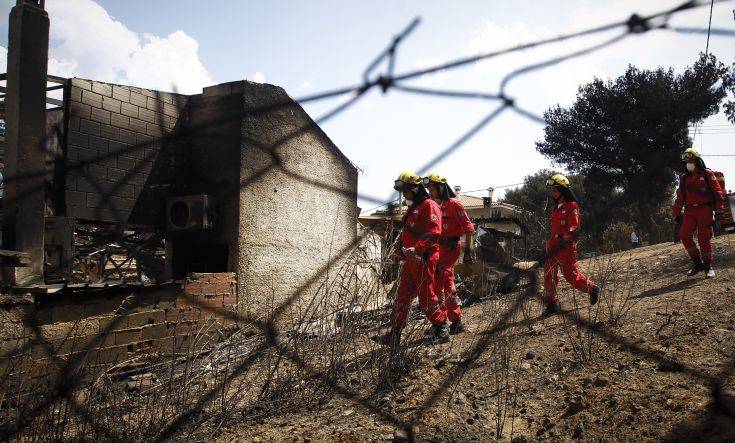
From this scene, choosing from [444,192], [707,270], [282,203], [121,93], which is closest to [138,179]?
[121,93]

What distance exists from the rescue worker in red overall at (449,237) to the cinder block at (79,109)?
3570 millimetres

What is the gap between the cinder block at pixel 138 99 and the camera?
5965 mm

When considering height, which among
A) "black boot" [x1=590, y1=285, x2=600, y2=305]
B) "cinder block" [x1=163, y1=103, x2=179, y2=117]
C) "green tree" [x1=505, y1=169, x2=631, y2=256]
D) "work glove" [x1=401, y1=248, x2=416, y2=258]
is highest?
"cinder block" [x1=163, y1=103, x2=179, y2=117]

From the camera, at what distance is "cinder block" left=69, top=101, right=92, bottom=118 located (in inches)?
210

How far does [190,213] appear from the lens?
5.92 m

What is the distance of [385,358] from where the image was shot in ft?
10.4

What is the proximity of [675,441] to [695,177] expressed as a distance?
4.19m

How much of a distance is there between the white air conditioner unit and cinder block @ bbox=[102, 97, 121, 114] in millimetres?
1156

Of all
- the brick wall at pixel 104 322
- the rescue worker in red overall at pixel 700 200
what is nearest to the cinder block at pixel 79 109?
the brick wall at pixel 104 322

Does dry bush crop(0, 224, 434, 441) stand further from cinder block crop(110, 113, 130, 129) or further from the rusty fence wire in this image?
cinder block crop(110, 113, 130, 129)

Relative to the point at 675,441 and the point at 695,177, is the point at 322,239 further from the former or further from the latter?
the point at 675,441

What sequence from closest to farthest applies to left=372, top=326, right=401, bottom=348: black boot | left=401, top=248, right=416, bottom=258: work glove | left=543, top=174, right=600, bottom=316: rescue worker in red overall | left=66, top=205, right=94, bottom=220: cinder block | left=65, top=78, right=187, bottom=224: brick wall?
left=372, top=326, right=401, bottom=348: black boot < left=401, top=248, right=416, bottom=258: work glove < left=543, top=174, right=600, bottom=316: rescue worker in red overall < left=66, top=205, right=94, bottom=220: cinder block < left=65, top=78, right=187, bottom=224: brick wall

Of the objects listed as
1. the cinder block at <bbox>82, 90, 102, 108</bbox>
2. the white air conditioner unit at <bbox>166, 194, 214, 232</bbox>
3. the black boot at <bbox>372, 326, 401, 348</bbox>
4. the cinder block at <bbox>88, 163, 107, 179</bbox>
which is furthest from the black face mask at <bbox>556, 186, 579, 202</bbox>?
the cinder block at <bbox>82, 90, 102, 108</bbox>

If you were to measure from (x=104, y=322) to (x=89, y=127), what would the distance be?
7.18ft
